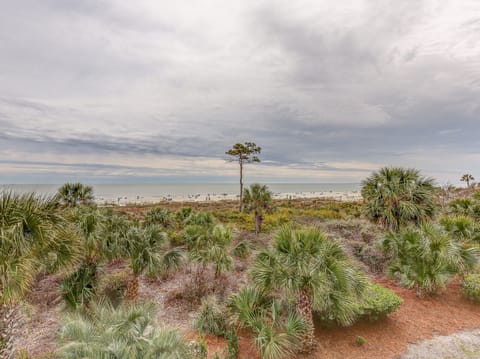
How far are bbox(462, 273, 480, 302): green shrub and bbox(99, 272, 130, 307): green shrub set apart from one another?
44.7 feet

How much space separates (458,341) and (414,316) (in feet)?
4.73

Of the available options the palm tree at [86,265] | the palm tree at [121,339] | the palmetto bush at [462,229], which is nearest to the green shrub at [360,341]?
the palm tree at [121,339]

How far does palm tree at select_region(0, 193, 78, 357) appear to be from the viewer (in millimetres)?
4262

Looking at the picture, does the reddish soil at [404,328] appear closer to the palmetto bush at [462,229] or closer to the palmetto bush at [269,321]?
the palmetto bush at [269,321]

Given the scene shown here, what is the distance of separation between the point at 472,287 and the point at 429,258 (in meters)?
1.81

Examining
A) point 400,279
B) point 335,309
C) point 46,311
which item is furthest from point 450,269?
point 46,311

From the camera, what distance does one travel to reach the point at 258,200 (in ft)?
65.2

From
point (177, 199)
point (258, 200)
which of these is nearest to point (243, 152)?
point (258, 200)

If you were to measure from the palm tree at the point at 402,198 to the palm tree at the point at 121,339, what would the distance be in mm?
12394

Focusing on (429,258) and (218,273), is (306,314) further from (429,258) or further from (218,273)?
(429,258)

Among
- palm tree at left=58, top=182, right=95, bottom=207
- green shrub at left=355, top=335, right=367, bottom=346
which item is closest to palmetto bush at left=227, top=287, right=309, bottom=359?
green shrub at left=355, top=335, right=367, bottom=346

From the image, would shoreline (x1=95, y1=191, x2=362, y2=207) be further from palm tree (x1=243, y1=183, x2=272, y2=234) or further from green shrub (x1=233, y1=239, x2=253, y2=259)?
green shrub (x1=233, y1=239, x2=253, y2=259)

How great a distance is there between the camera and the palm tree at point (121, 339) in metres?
3.38

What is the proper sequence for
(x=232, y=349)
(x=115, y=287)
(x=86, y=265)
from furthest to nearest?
1. (x=115, y=287)
2. (x=86, y=265)
3. (x=232, y=349)
